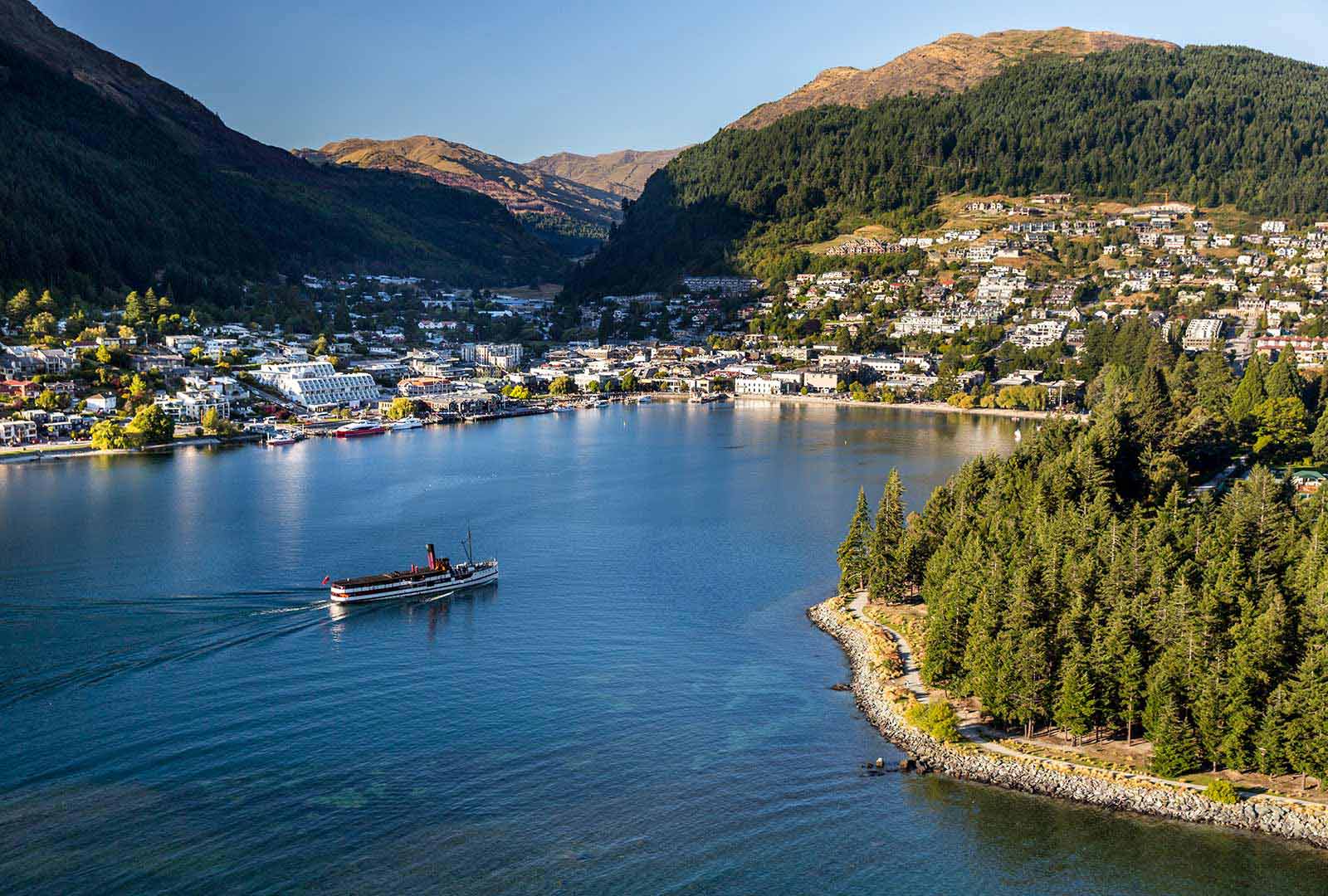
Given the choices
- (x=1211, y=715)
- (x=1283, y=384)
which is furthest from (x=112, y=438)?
(x=1283, y=384)

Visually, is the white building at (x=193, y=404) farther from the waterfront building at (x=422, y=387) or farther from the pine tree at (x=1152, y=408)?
the pine tree at (x=1152, y=408)

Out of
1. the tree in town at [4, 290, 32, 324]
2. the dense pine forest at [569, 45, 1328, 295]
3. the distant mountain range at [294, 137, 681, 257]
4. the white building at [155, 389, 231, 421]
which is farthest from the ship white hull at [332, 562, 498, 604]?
the distant mountain range at [294, 137, 681, 257]

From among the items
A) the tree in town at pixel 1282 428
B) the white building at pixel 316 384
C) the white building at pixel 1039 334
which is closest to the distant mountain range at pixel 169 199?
the white building at pixel 316 384

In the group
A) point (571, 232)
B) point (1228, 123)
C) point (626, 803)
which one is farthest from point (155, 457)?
point (571, 232)

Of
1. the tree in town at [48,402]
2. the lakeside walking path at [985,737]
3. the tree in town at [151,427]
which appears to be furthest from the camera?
the tree in town at [48,402]

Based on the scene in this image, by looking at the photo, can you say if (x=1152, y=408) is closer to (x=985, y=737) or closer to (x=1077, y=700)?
(x=1077, y=700)

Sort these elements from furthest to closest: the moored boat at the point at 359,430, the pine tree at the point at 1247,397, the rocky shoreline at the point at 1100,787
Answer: the moored boat at the point at 359,430, the pine tree at the point at 1247,397, the rocky shoreline at the point at 1100,787

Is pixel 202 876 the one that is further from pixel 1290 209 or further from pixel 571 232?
pixel 571 232
